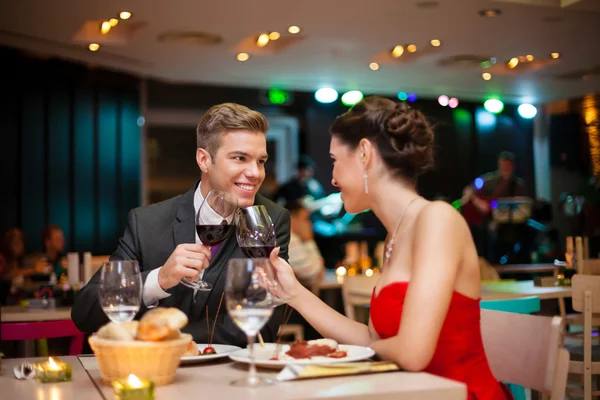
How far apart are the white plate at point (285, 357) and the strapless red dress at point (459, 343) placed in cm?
12

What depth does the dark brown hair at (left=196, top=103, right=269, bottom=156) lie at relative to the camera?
284 centimetres

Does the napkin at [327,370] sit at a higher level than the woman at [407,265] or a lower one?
lower

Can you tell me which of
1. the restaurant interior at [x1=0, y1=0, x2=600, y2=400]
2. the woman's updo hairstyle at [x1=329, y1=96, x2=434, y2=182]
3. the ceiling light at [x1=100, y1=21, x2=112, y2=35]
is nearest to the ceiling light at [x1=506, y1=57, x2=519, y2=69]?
the restaurant interior at [x1=0, y1=0, x2=600, y2=400]

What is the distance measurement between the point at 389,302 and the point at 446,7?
5520 millimetres

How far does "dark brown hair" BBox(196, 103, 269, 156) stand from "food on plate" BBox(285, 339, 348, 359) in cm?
96

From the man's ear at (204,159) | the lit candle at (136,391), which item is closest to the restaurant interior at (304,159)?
the lit candle at (136,391)

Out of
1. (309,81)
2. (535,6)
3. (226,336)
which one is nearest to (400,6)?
(535,6)

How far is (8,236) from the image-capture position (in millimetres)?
7562

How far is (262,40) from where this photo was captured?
888 centimetres

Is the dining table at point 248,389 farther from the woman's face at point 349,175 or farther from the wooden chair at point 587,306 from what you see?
the wooden chair at point 587,306

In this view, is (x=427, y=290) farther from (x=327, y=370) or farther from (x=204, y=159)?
(x=204, y=159)

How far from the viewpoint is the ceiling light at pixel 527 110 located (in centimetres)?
728

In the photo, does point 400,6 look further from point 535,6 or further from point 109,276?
point 109,276

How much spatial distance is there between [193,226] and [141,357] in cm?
105
